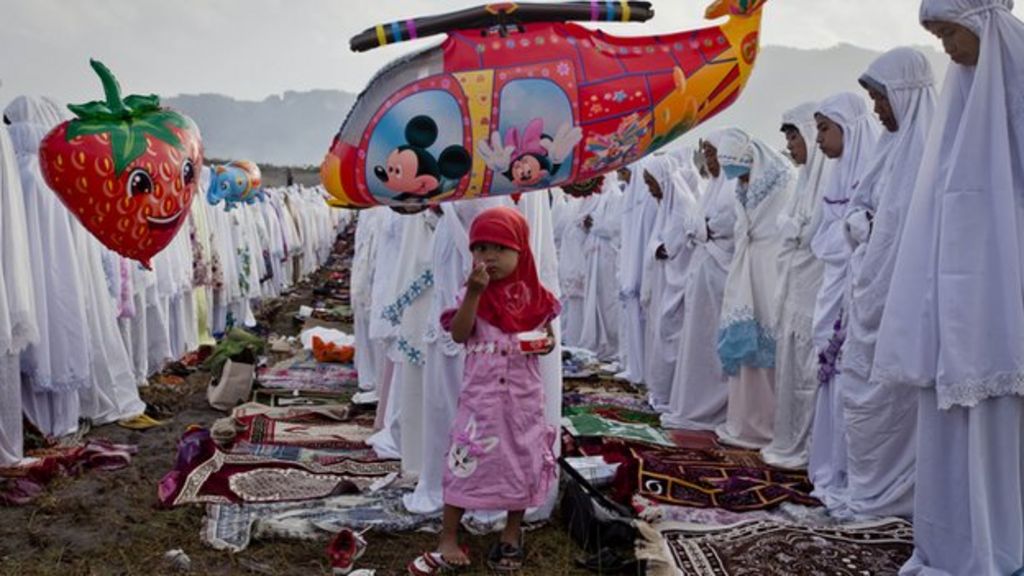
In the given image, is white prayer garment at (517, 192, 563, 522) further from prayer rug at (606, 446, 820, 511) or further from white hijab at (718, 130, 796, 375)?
white hijab at (718, 130, 796, 375)

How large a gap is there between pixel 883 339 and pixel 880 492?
3.90 feet

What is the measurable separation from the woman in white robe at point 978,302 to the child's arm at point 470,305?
5.31 feet

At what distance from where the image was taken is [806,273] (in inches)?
206

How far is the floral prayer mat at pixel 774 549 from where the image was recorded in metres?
3.46

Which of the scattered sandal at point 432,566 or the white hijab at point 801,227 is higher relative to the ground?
the white hijab at point 801,227

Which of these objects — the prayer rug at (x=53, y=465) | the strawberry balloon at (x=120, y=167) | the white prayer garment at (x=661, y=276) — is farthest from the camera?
the white prayer garment at (x=661, y=276)

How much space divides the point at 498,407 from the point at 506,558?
0.63 m

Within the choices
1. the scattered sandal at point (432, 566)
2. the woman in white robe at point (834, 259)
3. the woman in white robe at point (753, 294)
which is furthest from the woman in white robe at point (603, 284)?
the scattered sandal at point (432, 566)

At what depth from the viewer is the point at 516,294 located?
3.49 m

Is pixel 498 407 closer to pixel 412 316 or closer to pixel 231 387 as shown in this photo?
pixel 412 316

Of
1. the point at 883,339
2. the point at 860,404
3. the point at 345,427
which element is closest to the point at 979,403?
the point at 883,339

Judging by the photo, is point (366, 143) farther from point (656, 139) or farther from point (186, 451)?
point (186, 451)

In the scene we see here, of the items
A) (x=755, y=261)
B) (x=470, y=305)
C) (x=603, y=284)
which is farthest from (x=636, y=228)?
(x=470, y=305)

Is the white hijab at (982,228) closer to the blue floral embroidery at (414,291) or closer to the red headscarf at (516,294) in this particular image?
the red headscarf at (516,294)
